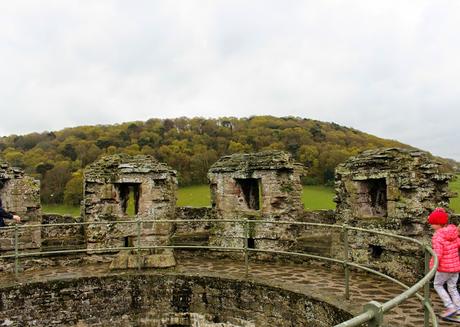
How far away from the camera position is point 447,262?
5809 millimetres

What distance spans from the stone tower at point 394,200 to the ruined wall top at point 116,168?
17.4 ft

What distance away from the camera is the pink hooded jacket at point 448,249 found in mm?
5793

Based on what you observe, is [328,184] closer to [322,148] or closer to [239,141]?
[322,148]

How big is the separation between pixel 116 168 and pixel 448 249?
876 cm

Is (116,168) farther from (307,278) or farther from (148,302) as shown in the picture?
(307,278)

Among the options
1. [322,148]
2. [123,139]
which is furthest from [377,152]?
[123,139]

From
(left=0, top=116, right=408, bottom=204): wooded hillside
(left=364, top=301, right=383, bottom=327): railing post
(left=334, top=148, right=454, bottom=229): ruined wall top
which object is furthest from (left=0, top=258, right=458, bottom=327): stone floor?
(left=0, top=116, right=408, bottom=204): wooded hillside

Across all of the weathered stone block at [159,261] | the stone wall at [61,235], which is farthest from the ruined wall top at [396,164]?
the stone wall at [61,235]

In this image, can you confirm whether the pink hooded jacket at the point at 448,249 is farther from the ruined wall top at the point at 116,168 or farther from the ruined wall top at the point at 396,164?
the ruined wall top at the point at 116,168

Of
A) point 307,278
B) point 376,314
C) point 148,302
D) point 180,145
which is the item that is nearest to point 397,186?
point 307,278

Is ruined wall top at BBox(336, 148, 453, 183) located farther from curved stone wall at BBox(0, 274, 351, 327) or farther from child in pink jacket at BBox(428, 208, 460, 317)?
curved stone wall at BBox(0, 274, 351, 327)

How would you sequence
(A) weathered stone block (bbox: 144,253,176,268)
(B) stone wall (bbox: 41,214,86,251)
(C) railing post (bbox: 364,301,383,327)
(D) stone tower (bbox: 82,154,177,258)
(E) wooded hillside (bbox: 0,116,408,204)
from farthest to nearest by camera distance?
1. (E) wooded hillside (bbox: 0,116,408,204)
2. (B) stone wall (bbox: 41,214,86,251)
3. (D) stone tower (bbox: 82,154,177,258)
4. (A) weathered stone block (bbox: 144,253,176,268)
5. (C) railing post (bbox: 364,301,383,327)

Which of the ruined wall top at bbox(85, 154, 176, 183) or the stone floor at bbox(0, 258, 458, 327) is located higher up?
the ruined wall top at bbox(85, 154, 176, 183)

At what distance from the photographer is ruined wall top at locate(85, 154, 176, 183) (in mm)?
11453
